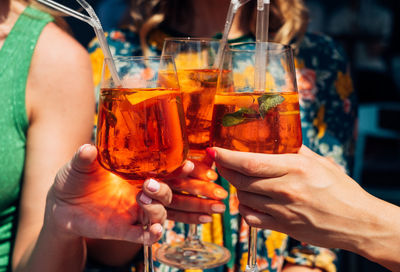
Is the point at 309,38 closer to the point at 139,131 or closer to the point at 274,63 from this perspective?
the point at 274,63

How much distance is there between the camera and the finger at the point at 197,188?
4.94 feet

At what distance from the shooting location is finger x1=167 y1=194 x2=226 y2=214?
5.01ft

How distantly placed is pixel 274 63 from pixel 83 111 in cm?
81

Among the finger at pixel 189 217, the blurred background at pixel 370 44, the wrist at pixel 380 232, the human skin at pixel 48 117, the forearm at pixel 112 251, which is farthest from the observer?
the blurred background at pixel 370 44

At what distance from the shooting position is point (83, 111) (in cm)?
174

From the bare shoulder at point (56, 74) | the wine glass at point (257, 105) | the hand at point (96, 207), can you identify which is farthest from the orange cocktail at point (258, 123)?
the bare shoulder at point (56, 74)

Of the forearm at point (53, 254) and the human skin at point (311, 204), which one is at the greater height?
the human skin at point (311, 204)

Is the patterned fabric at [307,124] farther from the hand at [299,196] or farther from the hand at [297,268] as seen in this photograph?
the hand at [299,196]

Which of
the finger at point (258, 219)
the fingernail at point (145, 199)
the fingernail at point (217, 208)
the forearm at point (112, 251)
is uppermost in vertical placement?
the fingernail at point (145, 199)

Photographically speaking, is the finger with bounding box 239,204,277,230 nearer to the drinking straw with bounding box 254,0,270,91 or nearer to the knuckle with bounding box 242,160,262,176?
the knuckle with bounding box 242,160,262,176

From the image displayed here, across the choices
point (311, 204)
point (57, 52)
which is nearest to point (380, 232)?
point (311, 204)

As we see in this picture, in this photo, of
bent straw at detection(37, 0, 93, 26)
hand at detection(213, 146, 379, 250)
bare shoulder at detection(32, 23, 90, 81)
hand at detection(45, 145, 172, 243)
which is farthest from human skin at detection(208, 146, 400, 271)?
bare shoulder at detection(32, 23, 90, 81)

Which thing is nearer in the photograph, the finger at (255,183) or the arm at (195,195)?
the finger at (255,183)

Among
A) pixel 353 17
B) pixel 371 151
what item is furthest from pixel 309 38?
pixel 353 17
